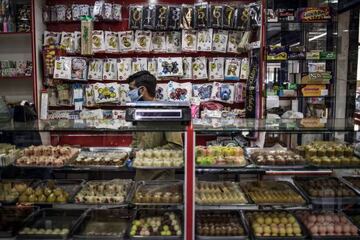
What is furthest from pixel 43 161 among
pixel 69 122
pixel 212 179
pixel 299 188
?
pixel 299 188

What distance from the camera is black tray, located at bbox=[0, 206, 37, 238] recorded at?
8.10 ft

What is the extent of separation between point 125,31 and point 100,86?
812 mm

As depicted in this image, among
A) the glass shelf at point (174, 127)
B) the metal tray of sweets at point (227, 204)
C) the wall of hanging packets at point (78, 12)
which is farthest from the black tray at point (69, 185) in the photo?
the wall of hanging packets at point (78, 12)

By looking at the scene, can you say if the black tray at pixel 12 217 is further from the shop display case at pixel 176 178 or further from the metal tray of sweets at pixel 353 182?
the metal tray of sweets at pixel 353 182

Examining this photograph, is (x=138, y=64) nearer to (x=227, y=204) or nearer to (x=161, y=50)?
(x=161, y=50)

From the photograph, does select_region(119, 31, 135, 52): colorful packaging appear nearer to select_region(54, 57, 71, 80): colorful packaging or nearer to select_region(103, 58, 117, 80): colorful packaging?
select_region(103, 58, 117, 80): colorful packaging

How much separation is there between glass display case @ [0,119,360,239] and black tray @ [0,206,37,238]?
0.04ft

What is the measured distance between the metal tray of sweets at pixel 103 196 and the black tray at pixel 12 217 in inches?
15.1

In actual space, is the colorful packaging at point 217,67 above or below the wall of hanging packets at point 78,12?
below

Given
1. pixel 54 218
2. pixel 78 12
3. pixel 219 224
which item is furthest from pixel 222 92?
pixel 54 218

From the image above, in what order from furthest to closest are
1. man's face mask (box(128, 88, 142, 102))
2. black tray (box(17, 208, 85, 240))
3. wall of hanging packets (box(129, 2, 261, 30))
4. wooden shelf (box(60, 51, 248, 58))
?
wooden shelf (box(60, 51, 248, 58)) < wall of hanging packets (box(129, 2, 261, 30)) < man's face mask (box(128, 88, 142, 102)) < black tray (box(17, 208, 85, 240))

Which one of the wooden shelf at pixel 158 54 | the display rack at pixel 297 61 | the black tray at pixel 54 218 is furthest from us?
the wooden shelf at pixel 158 54

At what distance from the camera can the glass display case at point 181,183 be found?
248 cm

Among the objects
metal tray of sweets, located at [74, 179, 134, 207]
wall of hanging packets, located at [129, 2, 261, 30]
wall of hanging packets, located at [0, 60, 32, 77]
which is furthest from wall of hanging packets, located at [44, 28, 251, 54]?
metal tray of sweets, located at [74, 179, 134, 207]
